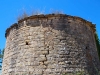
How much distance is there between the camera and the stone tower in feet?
19.2

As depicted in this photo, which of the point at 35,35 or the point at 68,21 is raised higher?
the point at 68,21

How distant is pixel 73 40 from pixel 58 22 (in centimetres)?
90

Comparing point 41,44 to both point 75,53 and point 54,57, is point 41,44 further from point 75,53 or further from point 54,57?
point 75,53

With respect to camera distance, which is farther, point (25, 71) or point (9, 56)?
point (9, 56)

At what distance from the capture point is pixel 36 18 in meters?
6.54

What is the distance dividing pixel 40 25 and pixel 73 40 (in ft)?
4.53

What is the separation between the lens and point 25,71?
583cm

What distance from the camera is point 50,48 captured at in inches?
237

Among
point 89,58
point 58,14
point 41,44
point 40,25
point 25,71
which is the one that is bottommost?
point 25,71

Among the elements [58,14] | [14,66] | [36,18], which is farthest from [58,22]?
[14,66]

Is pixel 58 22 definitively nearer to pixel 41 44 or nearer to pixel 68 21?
pixel 68 21

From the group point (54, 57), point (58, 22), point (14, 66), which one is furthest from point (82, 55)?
point (14, 66)

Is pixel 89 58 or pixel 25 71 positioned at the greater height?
pixel 89 58

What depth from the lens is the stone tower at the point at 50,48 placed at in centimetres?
585
